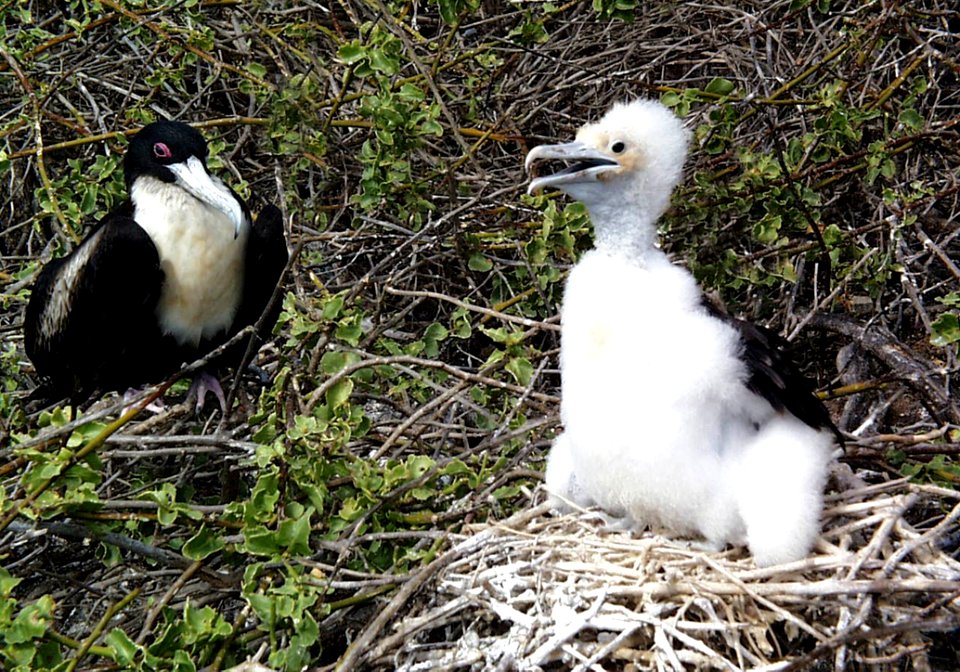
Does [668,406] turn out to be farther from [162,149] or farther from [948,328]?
[162,149]

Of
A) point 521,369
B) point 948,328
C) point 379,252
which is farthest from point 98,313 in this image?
point 948,328

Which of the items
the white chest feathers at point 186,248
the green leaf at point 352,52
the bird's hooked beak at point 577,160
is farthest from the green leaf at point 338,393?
the white chest feathers at point 186,248

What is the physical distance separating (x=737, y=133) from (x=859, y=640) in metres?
1.96

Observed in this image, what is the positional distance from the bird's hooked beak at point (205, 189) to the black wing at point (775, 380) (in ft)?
4.49

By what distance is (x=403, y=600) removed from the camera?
2.02 meters

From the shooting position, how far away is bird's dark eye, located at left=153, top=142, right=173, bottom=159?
305 cm

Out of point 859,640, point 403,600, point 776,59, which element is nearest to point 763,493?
point 859,640

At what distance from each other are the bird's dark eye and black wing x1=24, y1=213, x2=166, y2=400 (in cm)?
20

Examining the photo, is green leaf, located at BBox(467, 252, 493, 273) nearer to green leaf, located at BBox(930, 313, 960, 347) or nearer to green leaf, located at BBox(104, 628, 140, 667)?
green leaf, located at BBox(930, 313, 960, 347)

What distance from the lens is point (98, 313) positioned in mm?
3053

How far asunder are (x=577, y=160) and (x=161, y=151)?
1.26 meters

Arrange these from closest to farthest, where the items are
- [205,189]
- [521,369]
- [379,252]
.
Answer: [521,369], [205,189], [379,252]

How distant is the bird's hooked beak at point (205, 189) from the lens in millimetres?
2998

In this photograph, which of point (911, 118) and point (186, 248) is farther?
point (186, 248)
